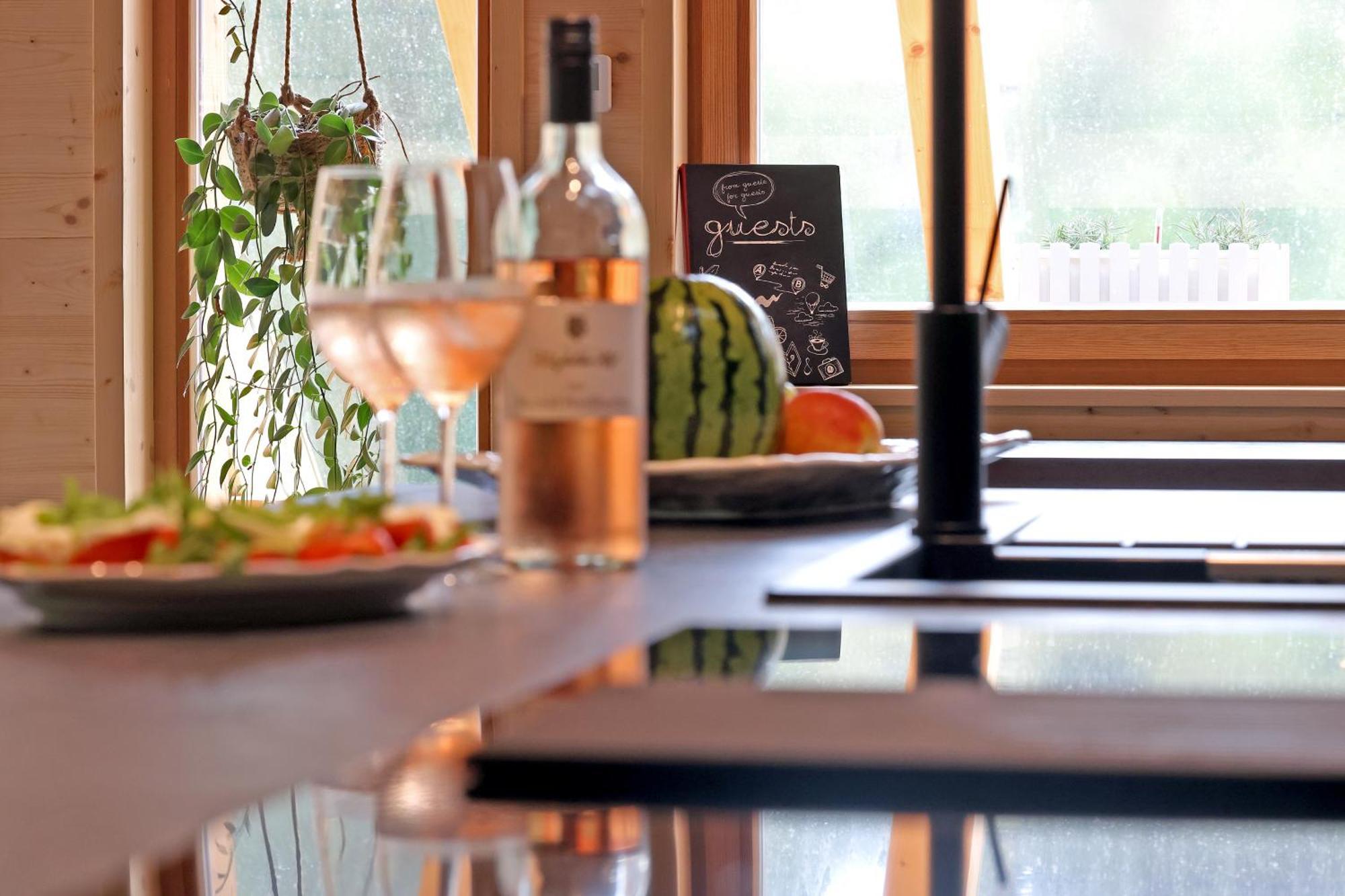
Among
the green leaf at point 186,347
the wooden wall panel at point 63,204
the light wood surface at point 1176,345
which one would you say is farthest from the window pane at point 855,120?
the wooden wall panel at point 63,204

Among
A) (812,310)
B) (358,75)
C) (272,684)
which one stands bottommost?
(272,684)

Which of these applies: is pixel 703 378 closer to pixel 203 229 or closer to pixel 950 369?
pixel 950 369

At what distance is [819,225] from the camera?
3.14 meters

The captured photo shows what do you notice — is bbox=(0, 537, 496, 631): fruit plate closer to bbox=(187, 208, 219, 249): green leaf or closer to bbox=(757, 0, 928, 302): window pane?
bbox=(187, 208, 219, 249): green leaf

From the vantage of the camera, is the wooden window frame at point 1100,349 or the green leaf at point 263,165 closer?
the green leaf at point 263,165

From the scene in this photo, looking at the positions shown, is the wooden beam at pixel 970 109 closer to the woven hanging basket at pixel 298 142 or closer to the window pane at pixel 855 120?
the window pane at pixel 855 120

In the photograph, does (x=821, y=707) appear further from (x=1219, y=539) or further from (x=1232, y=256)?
(x=1232, y=256)

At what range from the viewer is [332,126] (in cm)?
275

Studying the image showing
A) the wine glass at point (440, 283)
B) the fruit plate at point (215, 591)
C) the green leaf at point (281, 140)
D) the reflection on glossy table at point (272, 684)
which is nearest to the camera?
the reflection on glossy table at point (272, 684)

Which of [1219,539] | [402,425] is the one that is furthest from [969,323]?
[402,425]

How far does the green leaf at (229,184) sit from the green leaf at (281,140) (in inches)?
9.8

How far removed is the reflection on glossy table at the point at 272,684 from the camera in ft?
1.22

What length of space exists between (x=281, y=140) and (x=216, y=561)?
7.30 ft

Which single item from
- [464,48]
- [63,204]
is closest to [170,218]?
[63,204]
